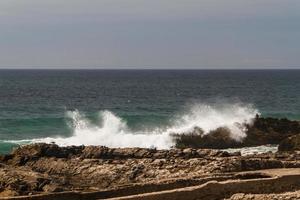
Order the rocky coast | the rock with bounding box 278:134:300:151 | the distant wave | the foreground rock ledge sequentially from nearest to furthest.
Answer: the rocky coast < the foreground rock ledge < the rock with bounding box 278:134:300:151 < the distant wave

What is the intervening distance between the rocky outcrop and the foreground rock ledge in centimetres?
1229

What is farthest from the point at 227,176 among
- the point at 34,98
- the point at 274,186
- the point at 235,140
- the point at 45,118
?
the point at 34,98

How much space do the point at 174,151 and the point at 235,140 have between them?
1457 cm

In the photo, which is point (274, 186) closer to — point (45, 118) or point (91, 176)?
point (91, 176)

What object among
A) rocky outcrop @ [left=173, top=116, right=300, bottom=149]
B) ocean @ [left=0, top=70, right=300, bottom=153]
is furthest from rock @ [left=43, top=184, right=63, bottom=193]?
ocean @ [left=0, top=70, right=300, bottom=153]

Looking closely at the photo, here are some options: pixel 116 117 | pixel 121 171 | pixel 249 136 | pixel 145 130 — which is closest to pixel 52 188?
pixel 121 171

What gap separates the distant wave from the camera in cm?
4916

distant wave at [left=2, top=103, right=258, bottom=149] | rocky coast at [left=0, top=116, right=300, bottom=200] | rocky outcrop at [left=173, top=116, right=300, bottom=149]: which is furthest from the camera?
distant wave at [left=2, top=103, right=258, bottom=149]

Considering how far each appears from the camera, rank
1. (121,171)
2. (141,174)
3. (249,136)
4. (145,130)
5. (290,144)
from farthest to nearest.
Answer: (145,130) → (249,136) → (290,144) → (121,171) → (141,174)

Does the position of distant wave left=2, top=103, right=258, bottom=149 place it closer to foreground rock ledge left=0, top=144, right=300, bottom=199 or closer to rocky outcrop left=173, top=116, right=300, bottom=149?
rocky outcrop left=173, top=116, right=300, bottom=149

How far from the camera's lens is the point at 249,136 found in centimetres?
4638

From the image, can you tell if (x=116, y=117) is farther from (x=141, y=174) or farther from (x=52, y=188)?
(x=52, y=188)

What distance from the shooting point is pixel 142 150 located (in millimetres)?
31844

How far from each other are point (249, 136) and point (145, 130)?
1350 cm
